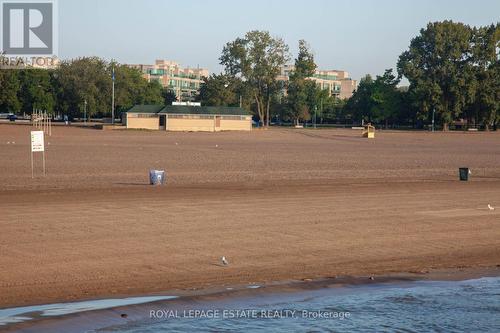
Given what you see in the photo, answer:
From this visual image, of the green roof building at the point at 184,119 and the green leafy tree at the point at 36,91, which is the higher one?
the green leafy tree at the point at 36,91

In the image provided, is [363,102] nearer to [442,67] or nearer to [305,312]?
[442,67]

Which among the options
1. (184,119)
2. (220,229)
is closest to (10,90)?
(184,119)

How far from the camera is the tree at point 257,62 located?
13900cm

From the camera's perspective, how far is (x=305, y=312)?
11336 mm

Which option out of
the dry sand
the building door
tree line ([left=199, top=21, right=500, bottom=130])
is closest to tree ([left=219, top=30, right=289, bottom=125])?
tree line ([left=199, top=21, right=500, bottom=130])

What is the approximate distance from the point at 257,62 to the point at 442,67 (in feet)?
110

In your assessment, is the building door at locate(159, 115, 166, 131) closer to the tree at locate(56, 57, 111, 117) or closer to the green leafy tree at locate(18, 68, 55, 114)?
the tree at locate(56, 57, 111, 117)

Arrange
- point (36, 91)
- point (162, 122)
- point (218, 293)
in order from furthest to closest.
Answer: point (36, 91) → point (162, 122) → point (218, 293)

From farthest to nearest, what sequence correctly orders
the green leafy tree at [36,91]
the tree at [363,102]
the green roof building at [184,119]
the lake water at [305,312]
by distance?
the tree at [363,102]
the green leafy tree at [36,91]
the green roof building at [184,119]
the lake water at [305,312]

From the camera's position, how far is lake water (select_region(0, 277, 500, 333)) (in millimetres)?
10406

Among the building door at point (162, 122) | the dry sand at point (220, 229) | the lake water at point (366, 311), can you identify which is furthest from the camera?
the building door at point (162, 122)

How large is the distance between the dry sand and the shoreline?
34 centimetres

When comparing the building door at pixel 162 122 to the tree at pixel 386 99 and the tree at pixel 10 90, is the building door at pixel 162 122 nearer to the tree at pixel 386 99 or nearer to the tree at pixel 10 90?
the tree at pixel 10 90

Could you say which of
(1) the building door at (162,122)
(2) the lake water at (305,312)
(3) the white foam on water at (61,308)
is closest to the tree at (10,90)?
(1) the building door at (162,122)
